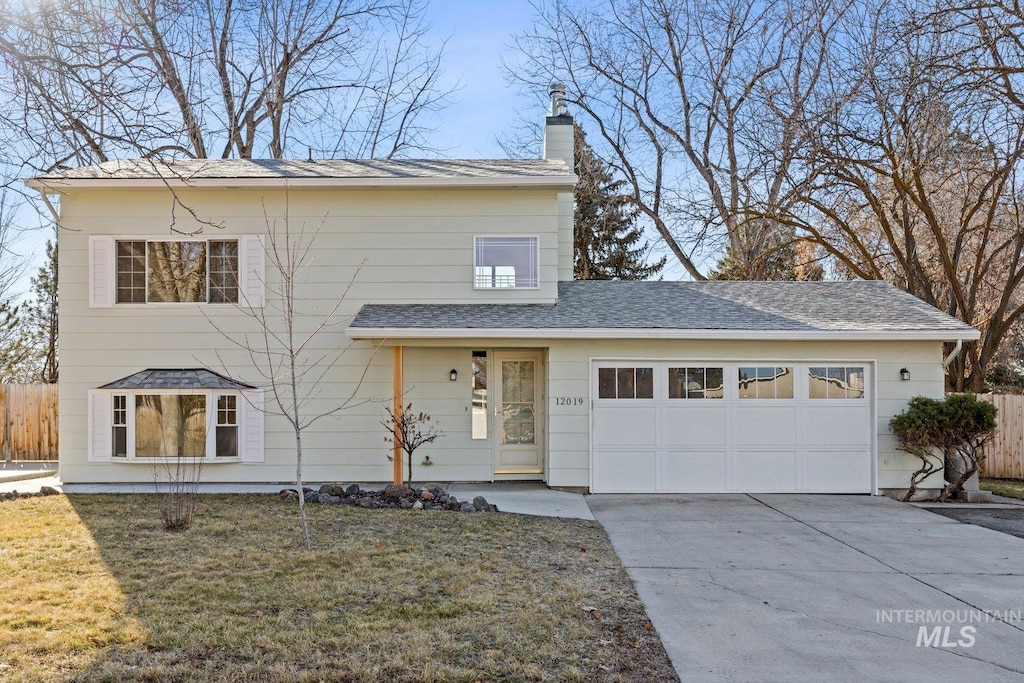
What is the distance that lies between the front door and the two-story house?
1.3 inches

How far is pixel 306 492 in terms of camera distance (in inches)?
411

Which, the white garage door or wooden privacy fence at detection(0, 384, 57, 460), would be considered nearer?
the white garage door

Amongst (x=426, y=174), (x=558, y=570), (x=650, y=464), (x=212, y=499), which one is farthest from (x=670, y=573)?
(x=426, y=174)

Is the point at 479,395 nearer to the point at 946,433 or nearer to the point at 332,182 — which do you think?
the point at 332,182

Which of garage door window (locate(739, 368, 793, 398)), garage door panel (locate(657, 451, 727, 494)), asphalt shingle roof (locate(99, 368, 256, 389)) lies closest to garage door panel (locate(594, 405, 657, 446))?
garage door panel (locate(657, 451, 727, 494))

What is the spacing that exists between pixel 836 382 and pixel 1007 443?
18.8ft

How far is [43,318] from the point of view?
22.3 m

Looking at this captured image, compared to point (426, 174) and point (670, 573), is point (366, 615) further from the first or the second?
point (426, 174)

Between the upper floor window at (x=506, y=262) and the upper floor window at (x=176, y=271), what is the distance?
3778 millimetres

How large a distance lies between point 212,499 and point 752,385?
7758 mm

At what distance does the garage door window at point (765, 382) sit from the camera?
1122cm

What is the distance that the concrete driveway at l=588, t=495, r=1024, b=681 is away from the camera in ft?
15.1

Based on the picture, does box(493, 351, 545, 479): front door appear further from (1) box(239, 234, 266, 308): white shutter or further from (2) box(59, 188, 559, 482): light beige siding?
(1) box(239, 234, 266, 308): white shutter

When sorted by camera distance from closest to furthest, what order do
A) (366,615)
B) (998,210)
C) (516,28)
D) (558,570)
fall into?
(366,615), (558,570), (998,210), (516,28)
